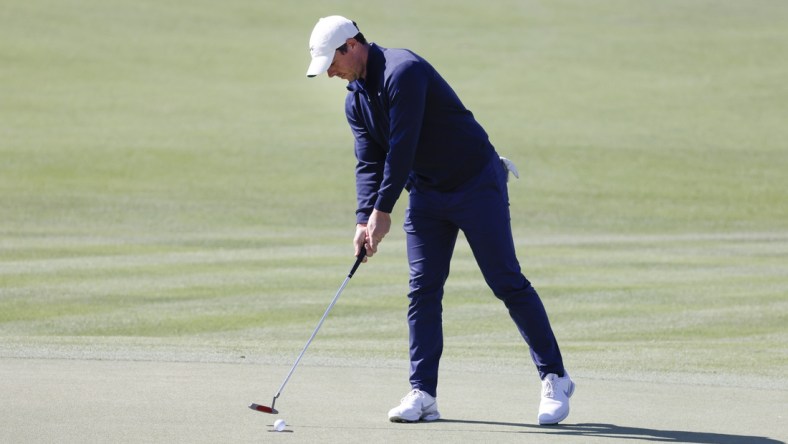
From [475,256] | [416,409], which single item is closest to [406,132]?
[475,256]

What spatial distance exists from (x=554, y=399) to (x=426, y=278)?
830 mm

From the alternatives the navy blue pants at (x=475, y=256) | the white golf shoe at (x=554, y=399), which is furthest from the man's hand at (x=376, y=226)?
the white golf shoe at (x=554, y=399)

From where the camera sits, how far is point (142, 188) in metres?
26.5

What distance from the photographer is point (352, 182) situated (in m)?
27.5

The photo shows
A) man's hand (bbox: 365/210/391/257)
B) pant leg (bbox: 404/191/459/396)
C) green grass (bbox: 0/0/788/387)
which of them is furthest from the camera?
green grass (bbox: 0/0/788/387)

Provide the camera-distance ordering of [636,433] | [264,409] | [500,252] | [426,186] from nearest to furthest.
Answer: [636,433] < [264,409] < [500,252] < [426,186]

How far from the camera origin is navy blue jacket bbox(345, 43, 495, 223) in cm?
600

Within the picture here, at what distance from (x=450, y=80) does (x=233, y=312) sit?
2859cm

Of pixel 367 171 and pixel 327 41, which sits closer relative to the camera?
pixel 327 41

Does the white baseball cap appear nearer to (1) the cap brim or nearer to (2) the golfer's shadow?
(1) the cap brim

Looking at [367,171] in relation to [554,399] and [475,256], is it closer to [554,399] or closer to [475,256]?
[475,256]

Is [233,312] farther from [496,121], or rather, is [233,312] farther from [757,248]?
[496,121]


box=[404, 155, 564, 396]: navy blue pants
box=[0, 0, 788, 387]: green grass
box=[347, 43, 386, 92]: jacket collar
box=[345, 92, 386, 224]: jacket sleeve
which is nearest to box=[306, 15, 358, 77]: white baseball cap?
box=[347, 43, 386, 92]: jacket collar

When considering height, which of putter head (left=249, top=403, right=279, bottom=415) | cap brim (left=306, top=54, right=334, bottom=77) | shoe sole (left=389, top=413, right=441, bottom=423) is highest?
cap brim (left=306, top=54, right=334, bottom=77)
